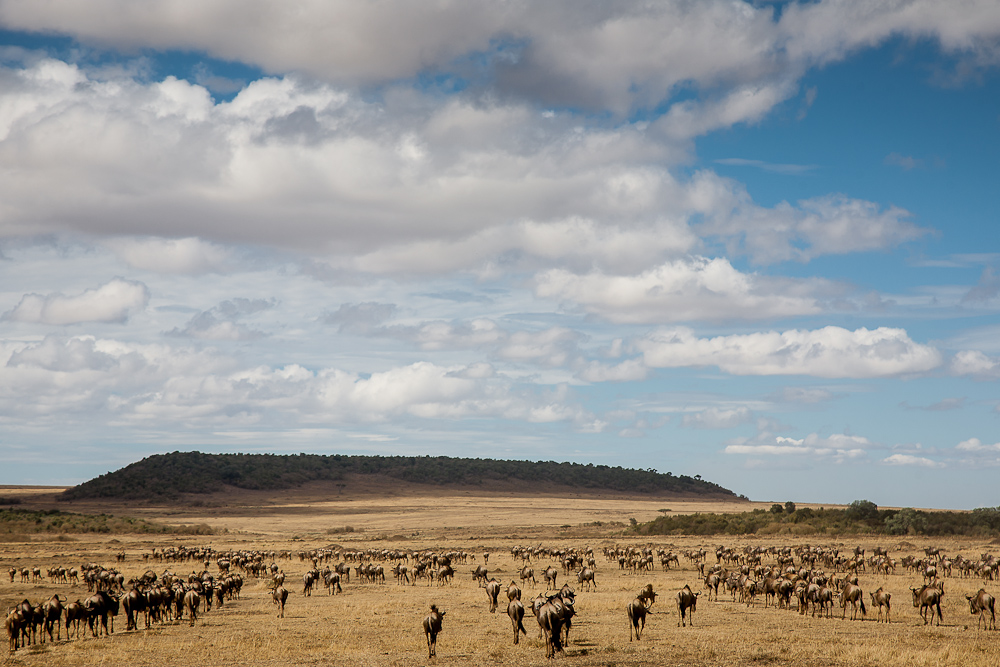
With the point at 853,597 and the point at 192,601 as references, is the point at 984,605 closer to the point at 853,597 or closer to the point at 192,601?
the point at 853,597

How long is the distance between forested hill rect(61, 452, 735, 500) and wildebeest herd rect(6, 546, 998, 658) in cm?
8692

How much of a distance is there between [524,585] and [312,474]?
12935cm

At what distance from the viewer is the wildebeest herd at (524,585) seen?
78.5 feet

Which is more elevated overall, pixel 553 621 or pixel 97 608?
pixel 553 621

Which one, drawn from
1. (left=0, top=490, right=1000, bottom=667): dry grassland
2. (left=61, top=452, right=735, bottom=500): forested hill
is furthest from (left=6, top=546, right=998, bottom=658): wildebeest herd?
(left=61, top=452, right=735, bottom=500): forested hill

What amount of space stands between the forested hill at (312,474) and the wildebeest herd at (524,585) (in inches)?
3422

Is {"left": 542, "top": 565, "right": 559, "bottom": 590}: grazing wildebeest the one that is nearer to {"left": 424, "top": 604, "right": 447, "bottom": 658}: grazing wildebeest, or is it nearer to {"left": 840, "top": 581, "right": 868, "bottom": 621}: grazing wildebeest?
{"left": 840, "top": 581, "right": 868, "bottom": 621}: grazing wildebeest

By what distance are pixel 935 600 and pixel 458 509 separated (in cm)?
9400

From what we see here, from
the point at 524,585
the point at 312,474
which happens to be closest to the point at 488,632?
the point at 524,585

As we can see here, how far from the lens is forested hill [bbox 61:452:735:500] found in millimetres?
137625

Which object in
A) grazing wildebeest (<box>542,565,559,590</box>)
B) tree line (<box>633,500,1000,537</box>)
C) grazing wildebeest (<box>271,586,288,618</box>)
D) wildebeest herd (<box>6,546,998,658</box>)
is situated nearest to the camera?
wildebeest herd (<box>6,546,998,658</box>)

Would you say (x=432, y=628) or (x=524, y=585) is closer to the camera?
(x=432, y=628)

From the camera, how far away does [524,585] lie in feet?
127

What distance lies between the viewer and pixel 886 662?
1923cm
